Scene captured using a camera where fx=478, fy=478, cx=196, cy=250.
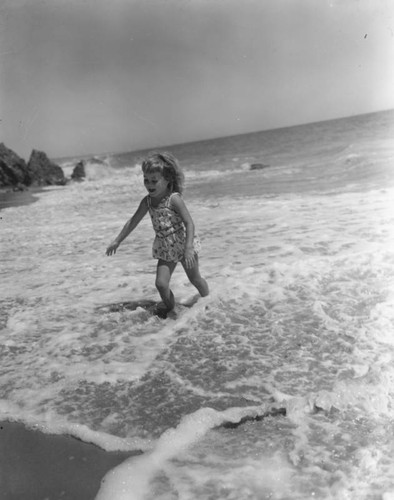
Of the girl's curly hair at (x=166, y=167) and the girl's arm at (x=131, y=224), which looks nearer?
the girl's curly hair at (x=166, y=167)

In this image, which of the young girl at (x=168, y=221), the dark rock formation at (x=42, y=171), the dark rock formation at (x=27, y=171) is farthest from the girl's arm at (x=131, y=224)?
the dark rock formation at (x=42, y=171)

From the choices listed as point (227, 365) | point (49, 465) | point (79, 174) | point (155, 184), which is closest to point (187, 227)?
point (155, 184)

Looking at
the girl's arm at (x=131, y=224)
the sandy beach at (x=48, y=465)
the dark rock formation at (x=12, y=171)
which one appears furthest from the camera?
the dark rock formation at (x=12, y=171)

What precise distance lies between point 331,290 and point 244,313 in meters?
0.80

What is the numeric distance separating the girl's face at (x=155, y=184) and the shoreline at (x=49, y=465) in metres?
2.02

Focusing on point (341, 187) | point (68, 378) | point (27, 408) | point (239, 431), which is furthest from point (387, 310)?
point (341, 187)

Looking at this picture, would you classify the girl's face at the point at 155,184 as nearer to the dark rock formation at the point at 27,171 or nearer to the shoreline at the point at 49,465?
the shoreline at the point at 49,465

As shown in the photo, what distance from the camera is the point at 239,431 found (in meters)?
2.13

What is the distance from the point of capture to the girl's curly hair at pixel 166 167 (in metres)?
3.67

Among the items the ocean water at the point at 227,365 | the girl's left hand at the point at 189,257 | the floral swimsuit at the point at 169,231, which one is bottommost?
the ocean water at the point at 227,365

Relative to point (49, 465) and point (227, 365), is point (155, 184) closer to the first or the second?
point (227, 365)

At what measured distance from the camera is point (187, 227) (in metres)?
3.75

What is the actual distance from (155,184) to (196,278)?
83 centimetres

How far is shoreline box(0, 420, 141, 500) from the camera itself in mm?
1816
